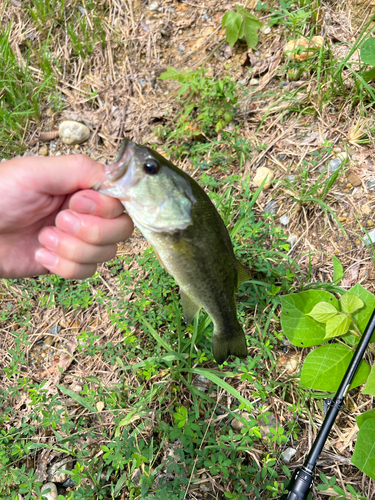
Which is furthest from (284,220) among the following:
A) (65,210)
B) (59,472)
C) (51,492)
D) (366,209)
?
(51,492)

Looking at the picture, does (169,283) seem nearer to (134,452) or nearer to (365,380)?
(134,452)

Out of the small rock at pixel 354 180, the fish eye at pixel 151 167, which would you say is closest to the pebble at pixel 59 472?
the fish eye at pixel 151 167

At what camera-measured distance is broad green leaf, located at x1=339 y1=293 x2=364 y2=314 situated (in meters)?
2.24

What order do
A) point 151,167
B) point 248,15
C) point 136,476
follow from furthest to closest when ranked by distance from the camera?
point 248,15 → point 136,476 → point 151,167

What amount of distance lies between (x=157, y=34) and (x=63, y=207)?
3.36 metres

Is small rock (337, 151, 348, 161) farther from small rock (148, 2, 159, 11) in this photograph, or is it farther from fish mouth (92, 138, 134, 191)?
small rock (148, 2, 159, 11)

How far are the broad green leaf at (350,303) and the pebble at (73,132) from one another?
11.5ft

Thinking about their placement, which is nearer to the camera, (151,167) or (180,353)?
(151,167)

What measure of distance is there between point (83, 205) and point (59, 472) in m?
2.16

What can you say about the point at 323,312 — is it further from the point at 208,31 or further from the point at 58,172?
the point at 208,31

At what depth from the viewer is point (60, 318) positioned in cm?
329

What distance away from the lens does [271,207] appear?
3.10 meters

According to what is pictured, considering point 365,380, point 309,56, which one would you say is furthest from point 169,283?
point 309,56

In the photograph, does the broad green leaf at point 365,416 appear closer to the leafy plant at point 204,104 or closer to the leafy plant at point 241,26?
the leafy plant at point 204,104
